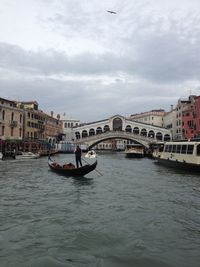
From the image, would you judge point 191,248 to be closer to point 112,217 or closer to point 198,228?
point 198,228

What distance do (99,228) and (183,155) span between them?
12014 mm

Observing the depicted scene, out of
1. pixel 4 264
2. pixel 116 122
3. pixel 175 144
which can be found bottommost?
pixel 4 264

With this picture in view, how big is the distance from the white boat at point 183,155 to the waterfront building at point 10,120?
1502 centimetres

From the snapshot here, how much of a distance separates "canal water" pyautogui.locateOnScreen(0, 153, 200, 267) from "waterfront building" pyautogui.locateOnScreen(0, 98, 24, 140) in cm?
2146

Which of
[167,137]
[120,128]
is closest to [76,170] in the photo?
[167,137]

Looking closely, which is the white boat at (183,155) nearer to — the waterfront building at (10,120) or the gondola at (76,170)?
the gondola at (76,170)

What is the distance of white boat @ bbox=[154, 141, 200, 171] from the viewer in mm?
15703

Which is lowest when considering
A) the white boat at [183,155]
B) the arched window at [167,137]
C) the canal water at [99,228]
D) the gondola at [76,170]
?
the canal water at [99,228]

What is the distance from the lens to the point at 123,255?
15.4 feet

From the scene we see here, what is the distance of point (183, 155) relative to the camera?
17328 mm

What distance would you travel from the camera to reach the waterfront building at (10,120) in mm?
30728

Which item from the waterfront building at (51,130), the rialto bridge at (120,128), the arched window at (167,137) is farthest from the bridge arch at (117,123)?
the waterfront building at (51,130)

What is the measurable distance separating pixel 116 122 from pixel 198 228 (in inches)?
1847

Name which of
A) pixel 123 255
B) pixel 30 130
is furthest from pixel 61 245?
pixel 30 130
